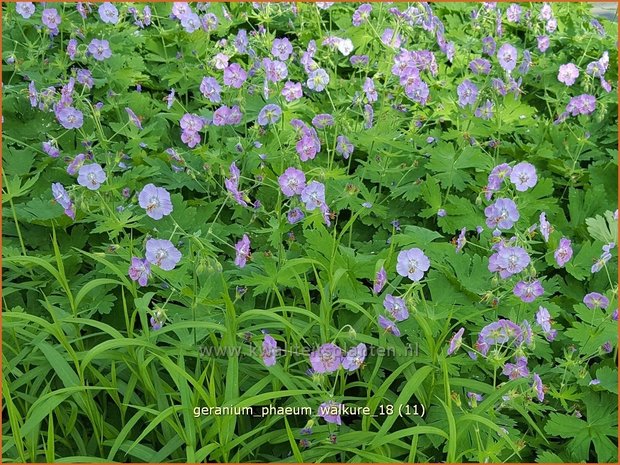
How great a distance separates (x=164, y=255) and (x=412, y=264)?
70cm

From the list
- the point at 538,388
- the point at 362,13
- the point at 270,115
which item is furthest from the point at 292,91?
the point at 538,388

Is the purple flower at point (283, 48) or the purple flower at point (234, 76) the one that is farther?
the purple flower at point (283, 48)

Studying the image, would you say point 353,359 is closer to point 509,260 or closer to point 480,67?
point 509,260

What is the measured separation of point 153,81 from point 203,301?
6.21ft

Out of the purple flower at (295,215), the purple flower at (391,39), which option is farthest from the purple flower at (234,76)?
the purple flower at (295,215)

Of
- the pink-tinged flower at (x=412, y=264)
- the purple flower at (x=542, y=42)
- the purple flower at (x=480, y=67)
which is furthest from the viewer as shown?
the purple flower at (x=542, y=42)

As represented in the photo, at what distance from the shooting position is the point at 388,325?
2.05 m

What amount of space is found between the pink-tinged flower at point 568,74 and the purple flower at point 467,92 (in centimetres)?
72

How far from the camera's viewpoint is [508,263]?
2145mm

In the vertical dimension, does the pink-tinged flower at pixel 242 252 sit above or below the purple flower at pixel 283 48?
below

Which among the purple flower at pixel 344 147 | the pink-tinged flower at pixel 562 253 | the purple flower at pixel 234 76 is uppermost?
the purple flower at pixel 234 76

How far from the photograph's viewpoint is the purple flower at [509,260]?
6.97 feet

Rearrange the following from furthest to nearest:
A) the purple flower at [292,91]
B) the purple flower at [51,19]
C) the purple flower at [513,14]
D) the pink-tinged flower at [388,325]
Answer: the purple flower at [513,14] → the purple flower at [51,19] → the purple flower at [292,91] → the pink-tinged flower at [388,325]

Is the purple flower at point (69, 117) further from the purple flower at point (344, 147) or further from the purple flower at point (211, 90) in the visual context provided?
the purple flower at point (344, 147)
